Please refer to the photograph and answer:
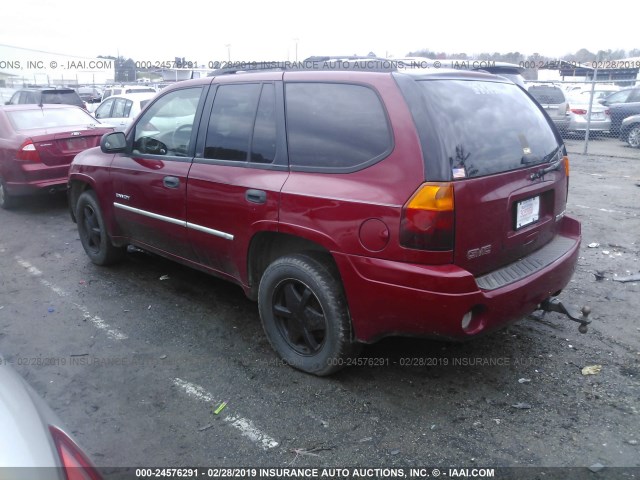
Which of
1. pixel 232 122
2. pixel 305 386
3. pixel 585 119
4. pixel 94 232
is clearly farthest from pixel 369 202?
pixel 585 119

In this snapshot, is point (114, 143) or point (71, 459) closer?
point (71, 459)

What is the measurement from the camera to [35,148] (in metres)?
7.88

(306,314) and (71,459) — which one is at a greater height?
(71,459)

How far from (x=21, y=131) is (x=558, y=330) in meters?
7.90

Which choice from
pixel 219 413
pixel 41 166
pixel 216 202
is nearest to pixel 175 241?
pixel 216 202

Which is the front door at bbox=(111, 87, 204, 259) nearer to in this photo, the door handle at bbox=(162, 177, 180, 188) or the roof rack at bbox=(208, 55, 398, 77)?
the door handle at bbox=(162, 177, 180, 188)

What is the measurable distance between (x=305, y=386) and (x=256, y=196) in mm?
1248

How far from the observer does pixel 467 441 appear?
2.83 m

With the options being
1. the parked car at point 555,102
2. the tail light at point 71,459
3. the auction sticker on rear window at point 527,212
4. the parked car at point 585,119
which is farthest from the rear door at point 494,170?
the parked car at point 585,119

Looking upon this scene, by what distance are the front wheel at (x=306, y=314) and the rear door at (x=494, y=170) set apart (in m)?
0.80

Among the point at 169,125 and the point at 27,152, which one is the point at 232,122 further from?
the point at 27,152

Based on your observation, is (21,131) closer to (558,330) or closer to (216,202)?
(216,202)

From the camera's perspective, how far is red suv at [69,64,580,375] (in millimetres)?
2811

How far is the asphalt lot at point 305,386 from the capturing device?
9.16 ft
